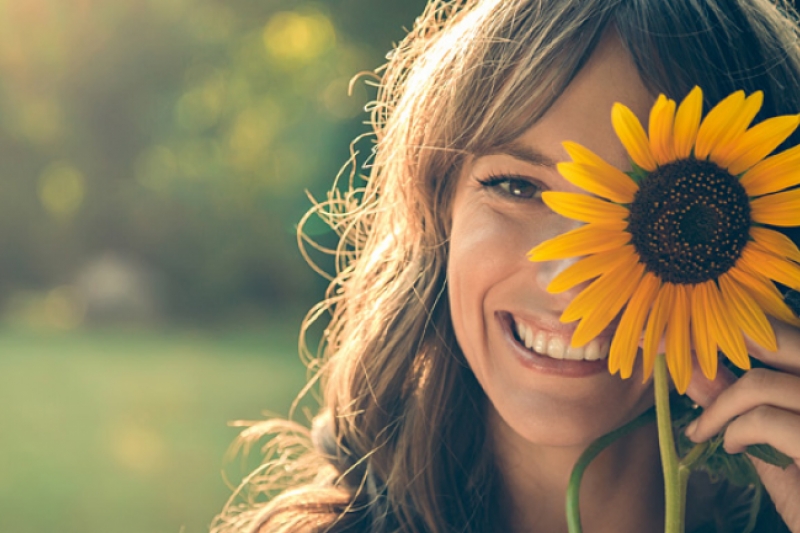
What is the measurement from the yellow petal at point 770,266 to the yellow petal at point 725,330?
Result: 0.04m

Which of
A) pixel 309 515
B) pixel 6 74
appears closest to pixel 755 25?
pixel 309 515

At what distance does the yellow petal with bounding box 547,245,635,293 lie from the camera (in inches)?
33.2

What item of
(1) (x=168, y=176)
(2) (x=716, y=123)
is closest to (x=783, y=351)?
(2) (x=716, y=123)

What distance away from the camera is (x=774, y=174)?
2.73 feet

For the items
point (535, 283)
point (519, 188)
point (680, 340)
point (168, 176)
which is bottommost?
point (680, 340)

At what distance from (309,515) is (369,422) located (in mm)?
172

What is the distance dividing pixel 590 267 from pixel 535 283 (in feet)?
1.26

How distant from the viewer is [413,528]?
4.88 ft

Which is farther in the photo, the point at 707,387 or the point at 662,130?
the point at 707,387

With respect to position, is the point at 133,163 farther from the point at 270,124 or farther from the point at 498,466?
the point at 498,466

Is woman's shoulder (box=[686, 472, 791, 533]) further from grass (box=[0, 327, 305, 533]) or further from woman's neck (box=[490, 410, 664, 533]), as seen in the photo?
grass (box=[0, 327, 305, 533])

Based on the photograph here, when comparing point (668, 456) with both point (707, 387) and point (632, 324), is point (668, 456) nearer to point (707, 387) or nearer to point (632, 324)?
point (632, 324)

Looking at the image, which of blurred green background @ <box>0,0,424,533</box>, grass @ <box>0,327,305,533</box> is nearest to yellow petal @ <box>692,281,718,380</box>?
grass @ <box>0,327,305,533</box>

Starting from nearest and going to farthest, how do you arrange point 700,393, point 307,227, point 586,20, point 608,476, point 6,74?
point 700,393 → point 586,20 → point 608,476 → point 307,227 → point 6,74
